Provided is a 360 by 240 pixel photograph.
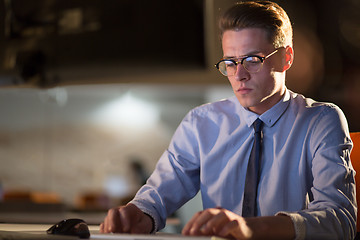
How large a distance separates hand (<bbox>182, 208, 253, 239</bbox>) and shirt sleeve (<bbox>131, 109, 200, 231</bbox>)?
442 millimetres

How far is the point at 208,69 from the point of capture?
3.96 meters

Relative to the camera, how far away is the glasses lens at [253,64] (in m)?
1.38

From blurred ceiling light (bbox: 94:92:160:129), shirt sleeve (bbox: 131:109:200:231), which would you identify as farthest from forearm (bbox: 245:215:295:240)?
blurred ceiling light (bbox: 94:92:160:129)

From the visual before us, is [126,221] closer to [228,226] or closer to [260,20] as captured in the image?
[228,226]

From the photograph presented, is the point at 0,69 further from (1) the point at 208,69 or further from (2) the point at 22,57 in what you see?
(1) the point at 208,69

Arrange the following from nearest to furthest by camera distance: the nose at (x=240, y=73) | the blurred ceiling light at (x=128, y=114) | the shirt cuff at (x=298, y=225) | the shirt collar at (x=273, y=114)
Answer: the shirt cuff at (x=298, y=225)
the nose at (x=240, y=73)
the shirt collar at (x=273, y=114)
the blurred ceiling light at (x=128, y=114)

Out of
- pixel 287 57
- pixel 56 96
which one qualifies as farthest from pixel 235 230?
pixel 56 96

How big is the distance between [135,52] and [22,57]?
Answer: 3.17 feet

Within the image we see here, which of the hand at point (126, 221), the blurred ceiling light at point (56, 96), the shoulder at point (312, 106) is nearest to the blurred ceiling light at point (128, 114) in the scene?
the blurred ceiling light at point (56, 96)

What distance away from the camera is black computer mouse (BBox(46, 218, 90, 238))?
38.9 inches

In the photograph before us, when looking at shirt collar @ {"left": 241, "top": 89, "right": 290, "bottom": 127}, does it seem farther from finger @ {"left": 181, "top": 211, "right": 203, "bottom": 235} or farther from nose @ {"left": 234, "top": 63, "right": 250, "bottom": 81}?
finger @ {"left": 181, "top": 211, "right": 203, "bottom": 235}

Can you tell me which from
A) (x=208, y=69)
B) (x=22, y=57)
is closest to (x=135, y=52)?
(x=208, y=69)

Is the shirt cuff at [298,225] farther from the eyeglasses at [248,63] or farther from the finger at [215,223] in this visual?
the eyeglasses at [248,63]

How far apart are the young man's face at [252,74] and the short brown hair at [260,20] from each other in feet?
0.06
